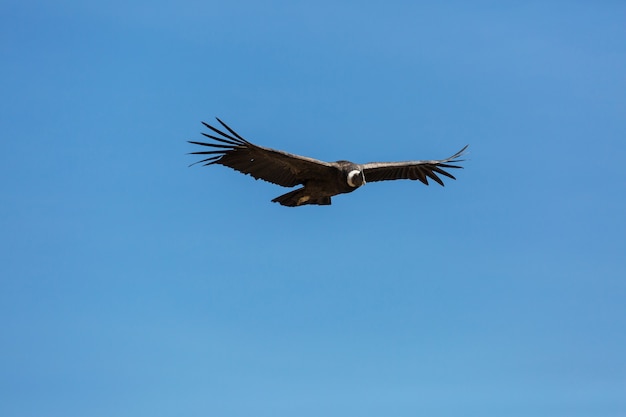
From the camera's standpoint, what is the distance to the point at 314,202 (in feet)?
101

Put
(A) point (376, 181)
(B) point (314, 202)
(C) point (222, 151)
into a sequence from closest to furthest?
(C) point (222, 151) → (B) point (314, 202) → (A) point (376, 181)

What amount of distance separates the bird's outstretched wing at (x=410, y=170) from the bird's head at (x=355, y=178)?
186cm

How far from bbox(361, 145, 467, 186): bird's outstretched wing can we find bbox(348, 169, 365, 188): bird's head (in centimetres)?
186

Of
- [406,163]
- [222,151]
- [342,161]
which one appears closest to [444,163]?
[406,163]

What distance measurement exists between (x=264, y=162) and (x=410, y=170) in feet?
19.0

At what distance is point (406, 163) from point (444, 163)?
1740mm

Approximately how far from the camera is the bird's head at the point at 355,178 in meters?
29.6

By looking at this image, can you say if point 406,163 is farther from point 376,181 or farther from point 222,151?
point 222,151

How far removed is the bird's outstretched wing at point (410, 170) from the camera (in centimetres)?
3216

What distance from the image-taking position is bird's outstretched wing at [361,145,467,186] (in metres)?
32.2

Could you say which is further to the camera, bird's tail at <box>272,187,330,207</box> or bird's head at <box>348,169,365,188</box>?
bird's tail at <box>272,187,330,207</box>

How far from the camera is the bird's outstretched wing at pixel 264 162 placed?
28688mm

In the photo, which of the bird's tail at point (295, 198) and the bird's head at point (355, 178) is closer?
the bird's head at point (355, 178)

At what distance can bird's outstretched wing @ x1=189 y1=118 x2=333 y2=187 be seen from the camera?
94.1ft
